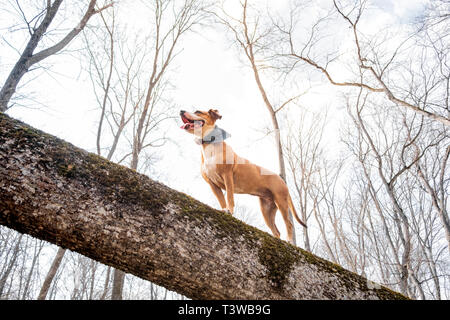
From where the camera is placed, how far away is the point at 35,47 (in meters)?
4.90

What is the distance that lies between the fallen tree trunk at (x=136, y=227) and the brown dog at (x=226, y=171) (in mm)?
1310

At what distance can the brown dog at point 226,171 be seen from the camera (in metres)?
3.04

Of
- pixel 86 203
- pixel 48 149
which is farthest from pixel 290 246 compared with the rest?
pixel 48 149

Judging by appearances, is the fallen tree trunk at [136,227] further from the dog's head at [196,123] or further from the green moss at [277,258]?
the dog's head at [196,123]

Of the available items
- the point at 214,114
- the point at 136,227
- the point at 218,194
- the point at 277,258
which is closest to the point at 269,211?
the point at 218,194

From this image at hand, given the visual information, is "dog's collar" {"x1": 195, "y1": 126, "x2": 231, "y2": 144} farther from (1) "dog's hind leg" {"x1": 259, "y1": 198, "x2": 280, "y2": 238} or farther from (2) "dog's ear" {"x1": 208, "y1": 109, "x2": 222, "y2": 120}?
(1) "dog's hind leg" {"x1": 259, "y1": 198, "x2": 280, "y2": 238}

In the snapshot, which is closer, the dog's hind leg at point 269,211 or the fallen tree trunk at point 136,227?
the fallen tree trunk at point 136,227

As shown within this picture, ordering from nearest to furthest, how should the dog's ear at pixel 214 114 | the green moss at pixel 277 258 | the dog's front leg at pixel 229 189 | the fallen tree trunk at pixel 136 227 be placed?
the fallen tree trunk at pixel 136 227 < the green moss at pixel 277 258 < the dog's front leg at pixel 229 189 < the dog's ear at pixel 214 114

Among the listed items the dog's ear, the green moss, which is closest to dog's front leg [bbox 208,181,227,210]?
the dog's ear

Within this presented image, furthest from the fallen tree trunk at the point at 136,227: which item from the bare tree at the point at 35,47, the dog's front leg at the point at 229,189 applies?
the bare tree at the point at 35,47

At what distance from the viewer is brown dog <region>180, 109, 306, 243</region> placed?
3.04 meters

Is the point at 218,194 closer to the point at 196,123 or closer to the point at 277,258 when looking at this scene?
the point at 196,123

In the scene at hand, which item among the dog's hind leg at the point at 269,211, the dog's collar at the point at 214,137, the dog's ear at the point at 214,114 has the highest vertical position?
the dog's ear at the point at 214,114
